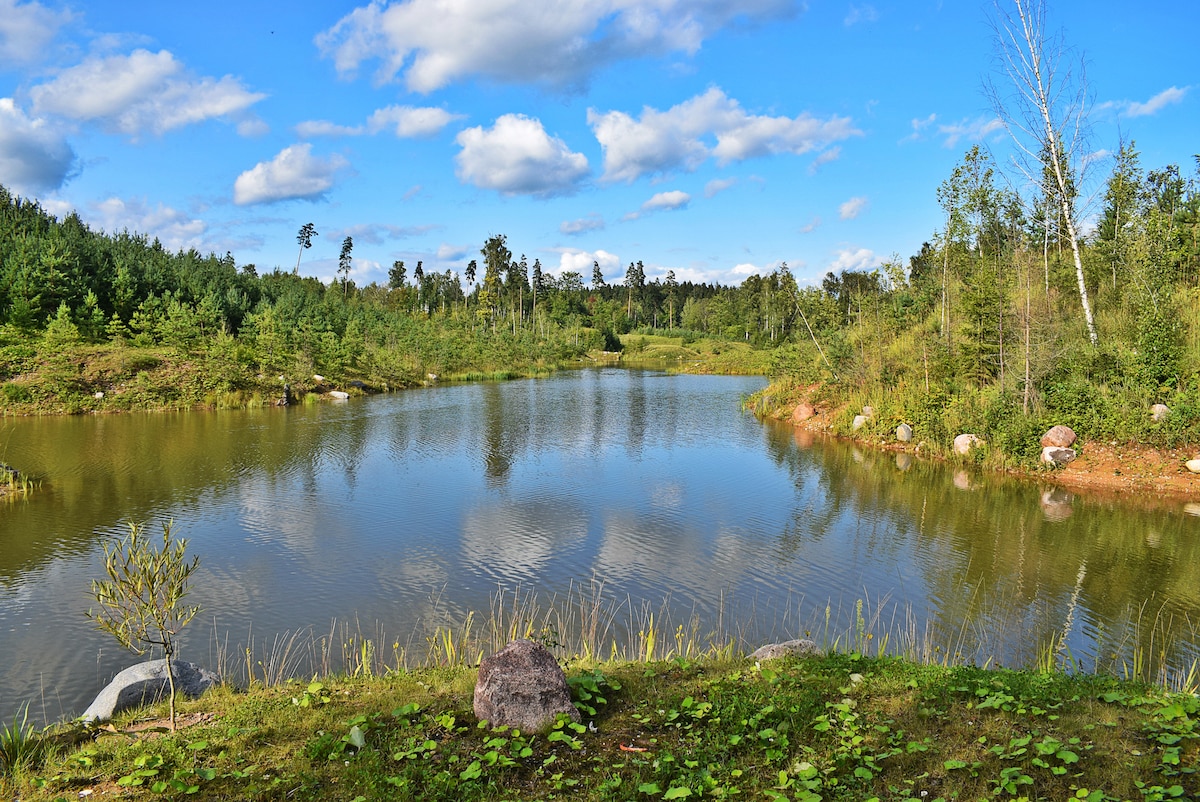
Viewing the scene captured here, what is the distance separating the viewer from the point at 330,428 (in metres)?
31.2

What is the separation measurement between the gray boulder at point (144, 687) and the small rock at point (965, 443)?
22.6 metres

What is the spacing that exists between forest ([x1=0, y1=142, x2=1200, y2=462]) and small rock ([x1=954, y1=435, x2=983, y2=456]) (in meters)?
0.40

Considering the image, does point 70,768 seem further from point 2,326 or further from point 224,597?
point 2,326

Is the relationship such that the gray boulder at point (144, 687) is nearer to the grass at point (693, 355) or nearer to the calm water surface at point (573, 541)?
the calm water surface at point (573, 541)

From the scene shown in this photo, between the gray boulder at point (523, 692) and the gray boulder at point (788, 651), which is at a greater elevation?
the gray boulder at point (523, 692)

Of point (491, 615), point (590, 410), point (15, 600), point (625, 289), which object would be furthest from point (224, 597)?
point (625, 289)

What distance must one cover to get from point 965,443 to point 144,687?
23.5 meters

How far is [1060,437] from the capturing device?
847 inches

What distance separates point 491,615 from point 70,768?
5.77m

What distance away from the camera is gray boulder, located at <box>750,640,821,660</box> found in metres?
8.04

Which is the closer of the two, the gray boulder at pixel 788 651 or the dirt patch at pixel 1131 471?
the gray boulder at pixel 788 651

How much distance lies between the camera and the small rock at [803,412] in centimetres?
3420

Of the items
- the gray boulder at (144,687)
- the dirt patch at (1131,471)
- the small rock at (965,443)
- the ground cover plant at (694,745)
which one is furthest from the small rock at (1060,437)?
the gray boulder at (144,687)

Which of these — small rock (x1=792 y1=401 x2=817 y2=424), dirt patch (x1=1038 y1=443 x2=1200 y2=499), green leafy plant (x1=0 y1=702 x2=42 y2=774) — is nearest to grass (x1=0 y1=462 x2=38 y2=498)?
green leafy plant (x1=0 y1=702 x2=42 y2=774)
